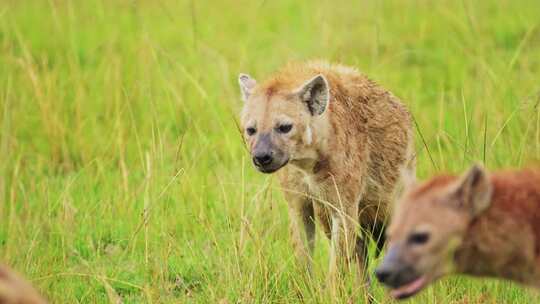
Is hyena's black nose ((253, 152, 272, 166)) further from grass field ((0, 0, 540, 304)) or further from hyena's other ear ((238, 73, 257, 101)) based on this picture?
hyena's other ear ((238, 73, 257, 101))

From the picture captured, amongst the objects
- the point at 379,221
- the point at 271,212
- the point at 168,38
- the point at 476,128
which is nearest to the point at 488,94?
the point at 476,128

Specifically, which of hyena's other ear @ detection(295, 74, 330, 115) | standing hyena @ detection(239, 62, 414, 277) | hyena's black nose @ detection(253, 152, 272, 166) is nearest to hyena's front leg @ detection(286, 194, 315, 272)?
standing hyena @ detection(239, 62, 414, 277)

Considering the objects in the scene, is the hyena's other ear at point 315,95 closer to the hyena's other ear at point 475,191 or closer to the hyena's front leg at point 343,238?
the hyena's front leg at point 343,238

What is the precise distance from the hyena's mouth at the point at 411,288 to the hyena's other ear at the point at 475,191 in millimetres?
245

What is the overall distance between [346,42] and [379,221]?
379 centimetres

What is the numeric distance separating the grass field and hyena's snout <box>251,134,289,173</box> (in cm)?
20

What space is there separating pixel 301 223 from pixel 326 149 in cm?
37

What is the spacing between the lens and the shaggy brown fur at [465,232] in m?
3.27

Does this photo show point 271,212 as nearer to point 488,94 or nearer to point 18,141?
point 488,94

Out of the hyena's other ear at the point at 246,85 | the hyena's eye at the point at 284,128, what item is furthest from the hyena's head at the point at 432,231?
the hyena's other ear at the point at 246,85

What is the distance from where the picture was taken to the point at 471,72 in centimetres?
839

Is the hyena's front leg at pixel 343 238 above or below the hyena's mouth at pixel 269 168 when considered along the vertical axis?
below

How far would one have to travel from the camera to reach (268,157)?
511 centimetres

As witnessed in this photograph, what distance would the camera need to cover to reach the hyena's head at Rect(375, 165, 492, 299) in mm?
3258
